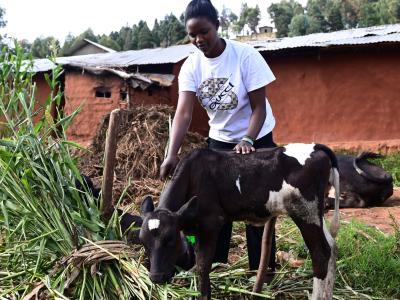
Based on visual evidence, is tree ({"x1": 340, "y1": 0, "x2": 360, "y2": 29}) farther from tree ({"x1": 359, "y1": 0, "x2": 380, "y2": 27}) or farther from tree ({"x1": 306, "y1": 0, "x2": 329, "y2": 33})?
tree ({"x1": 306, "y1": 0, "x2": 329, "y2": 33})

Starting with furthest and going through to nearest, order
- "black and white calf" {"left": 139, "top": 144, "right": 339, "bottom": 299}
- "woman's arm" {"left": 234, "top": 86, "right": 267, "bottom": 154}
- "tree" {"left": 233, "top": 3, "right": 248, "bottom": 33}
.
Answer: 1. "tree" {"left": 233, "top": 3, "right": 248, "bottom": 33}
2. "woman's arm" {"left": 234, "top": 86, "right": 267, "bottom": 154}
3. "black and white calf" {"left": 139, "top": 144, "right": 339, "bottom": 299}

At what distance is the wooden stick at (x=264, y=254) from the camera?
3.11 metres

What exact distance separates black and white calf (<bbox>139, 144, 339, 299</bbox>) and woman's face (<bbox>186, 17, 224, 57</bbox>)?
61cm

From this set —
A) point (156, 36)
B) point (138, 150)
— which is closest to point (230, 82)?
point (138, 150)

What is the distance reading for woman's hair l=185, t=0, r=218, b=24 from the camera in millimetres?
→ 2978

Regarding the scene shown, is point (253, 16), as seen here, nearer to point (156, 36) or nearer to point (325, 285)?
point (156, 36)

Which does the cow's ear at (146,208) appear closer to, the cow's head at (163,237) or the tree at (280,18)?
the cow's head at (163,237)

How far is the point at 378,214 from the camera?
239 inches

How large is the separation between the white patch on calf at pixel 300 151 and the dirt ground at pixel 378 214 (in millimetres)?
2504

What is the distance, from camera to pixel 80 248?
304cm

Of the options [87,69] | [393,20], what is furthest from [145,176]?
[393,20]

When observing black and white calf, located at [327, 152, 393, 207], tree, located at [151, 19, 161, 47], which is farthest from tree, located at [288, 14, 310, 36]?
black and white calf, located at [327, 152, 393, 207]

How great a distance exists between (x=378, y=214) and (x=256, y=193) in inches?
143

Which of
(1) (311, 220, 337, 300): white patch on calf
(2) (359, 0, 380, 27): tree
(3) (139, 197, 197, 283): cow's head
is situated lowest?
(1) (311, 220, 337, 300): white patch on calf
